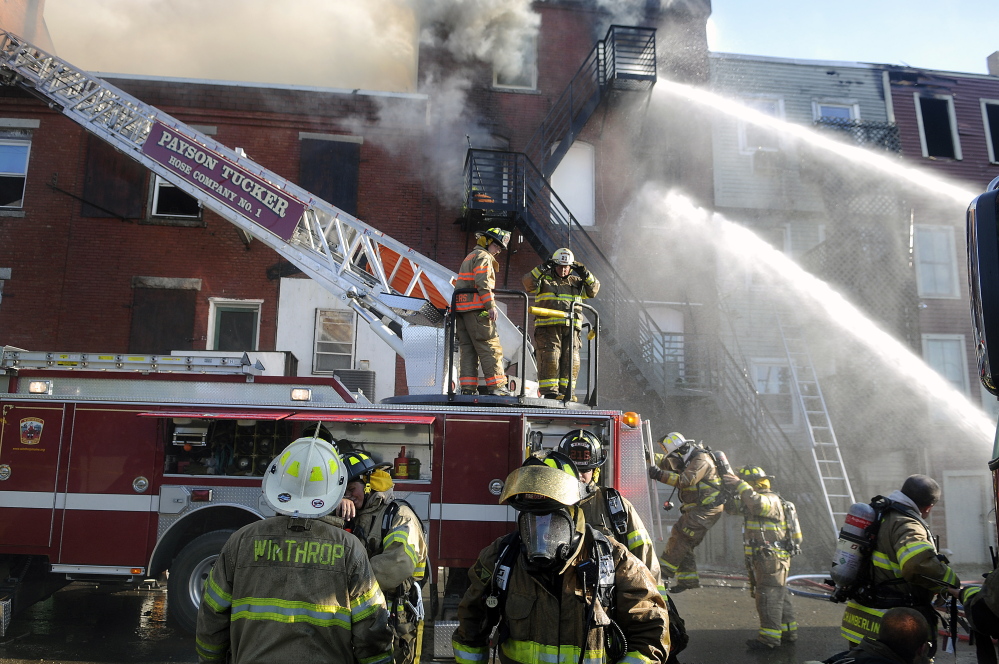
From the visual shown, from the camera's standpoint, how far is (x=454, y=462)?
5.54m

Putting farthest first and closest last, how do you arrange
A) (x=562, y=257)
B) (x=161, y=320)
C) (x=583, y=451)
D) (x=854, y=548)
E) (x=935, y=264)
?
(x=935, y=264) < (x=161, y=320) < (x=562, y=257) < (x=583, y=451) < (x=854, y=548)

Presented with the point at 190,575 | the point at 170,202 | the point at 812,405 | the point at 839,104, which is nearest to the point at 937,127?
the point at 839,104

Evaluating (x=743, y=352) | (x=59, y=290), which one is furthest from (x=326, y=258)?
(x=743, y=352)

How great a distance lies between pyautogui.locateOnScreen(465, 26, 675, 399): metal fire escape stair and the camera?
10934mm

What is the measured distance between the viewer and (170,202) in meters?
12.5

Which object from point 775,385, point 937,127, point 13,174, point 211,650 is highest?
point 937,127

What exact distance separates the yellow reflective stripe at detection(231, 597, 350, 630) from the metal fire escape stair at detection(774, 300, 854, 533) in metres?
10.3

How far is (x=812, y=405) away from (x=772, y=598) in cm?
753

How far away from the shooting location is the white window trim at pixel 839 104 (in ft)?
48.4

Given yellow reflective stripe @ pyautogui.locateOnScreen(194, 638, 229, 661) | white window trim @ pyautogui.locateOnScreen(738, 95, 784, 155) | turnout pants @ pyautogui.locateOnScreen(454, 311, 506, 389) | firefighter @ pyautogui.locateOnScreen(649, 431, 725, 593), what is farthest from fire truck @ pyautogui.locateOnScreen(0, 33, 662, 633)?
white window trim @ pyautogui.locateOnScreen(738, 95, 784, 155)

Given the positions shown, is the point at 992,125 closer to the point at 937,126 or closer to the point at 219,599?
the point at 937,126

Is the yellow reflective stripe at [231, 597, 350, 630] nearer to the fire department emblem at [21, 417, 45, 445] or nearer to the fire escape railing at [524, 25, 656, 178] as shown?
the fire department emblem at [21, 417, 45, 445]

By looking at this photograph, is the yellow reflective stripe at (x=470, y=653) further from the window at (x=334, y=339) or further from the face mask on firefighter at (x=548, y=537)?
the window at (x=334, y=339)

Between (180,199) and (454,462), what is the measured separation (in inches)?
373
